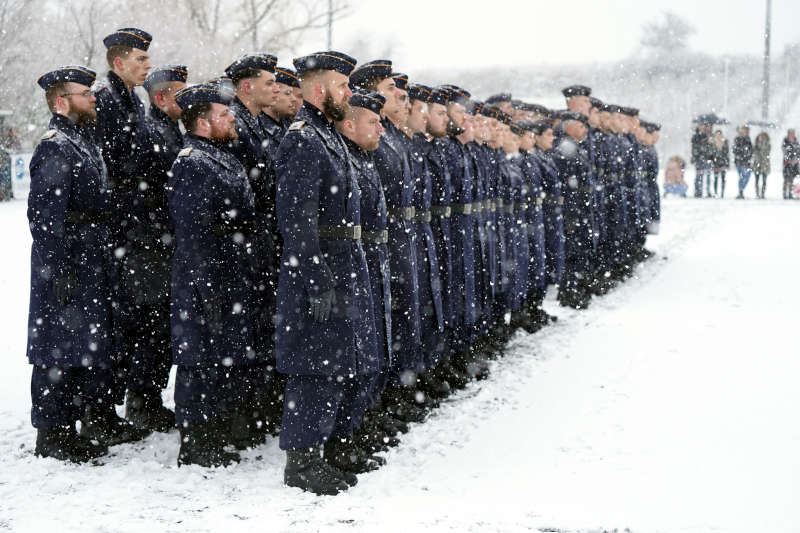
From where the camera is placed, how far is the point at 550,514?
13.7 feet

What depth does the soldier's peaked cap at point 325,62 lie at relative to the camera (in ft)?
15.3

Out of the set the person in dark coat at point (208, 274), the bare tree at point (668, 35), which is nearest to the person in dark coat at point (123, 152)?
the person in dark coat at point (208, 274)

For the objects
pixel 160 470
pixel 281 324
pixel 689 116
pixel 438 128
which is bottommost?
pixel 160 470

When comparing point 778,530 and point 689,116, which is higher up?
point 689,116

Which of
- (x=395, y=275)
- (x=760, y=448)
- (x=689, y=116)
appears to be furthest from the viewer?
(x=689, y=116)

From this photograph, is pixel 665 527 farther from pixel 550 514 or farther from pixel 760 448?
pixel 760 448

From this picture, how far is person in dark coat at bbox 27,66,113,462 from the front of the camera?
4.89 m

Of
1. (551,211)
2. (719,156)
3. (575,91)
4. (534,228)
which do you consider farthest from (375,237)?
(719,156)

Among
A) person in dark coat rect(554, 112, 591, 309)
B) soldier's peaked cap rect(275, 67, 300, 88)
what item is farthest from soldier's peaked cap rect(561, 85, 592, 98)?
soldier's peaked cap rect(275, 67, 300, 88)

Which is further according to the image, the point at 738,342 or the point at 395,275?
the point at 738,342

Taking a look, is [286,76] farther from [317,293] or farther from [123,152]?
[317,293]

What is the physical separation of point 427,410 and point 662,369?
2028mm

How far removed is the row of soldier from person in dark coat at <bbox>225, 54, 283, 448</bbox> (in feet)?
0.04

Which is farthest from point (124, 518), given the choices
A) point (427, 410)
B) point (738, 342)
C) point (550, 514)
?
point (738, 342)
